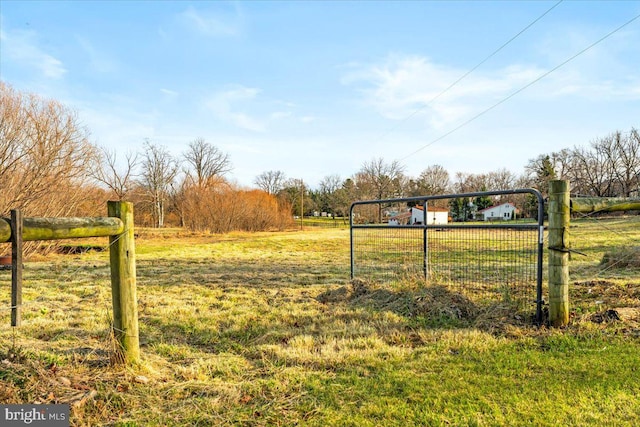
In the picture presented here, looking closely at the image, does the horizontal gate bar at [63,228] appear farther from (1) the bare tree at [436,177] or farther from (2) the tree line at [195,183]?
(1) the bare tree at [436,177]

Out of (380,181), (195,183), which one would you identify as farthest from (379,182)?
(195,183)

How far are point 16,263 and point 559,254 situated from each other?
4714 millimetres

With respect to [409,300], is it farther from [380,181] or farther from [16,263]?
[380,181]

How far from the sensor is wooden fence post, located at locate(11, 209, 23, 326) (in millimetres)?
2334

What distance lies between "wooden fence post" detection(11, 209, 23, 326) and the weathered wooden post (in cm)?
459

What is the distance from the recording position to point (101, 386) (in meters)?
2.60

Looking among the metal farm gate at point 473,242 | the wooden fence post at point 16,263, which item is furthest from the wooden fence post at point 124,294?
the metal farm gate at point 473,242

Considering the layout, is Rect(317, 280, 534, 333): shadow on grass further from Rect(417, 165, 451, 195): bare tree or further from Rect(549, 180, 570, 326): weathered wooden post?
Rect(417, 165, 451, 195): bare tree

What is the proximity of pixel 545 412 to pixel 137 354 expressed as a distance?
2.96 metres

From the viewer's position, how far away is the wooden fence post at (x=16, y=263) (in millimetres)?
2334

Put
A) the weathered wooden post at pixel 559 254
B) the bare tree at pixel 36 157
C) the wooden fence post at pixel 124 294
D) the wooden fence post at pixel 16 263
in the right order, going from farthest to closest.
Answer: the bare tree at pixel 36 157, the weathered wooden post at pixel 559 254, the wooden fence post at pixel 124 294, the wooden fence post at pixel 16 263

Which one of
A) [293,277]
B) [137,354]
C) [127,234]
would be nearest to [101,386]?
[137,354]

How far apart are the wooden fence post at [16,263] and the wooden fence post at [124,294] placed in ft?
1.92

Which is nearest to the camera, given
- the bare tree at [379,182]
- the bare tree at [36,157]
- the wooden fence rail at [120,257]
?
the wooden fence rail at [120,257]
